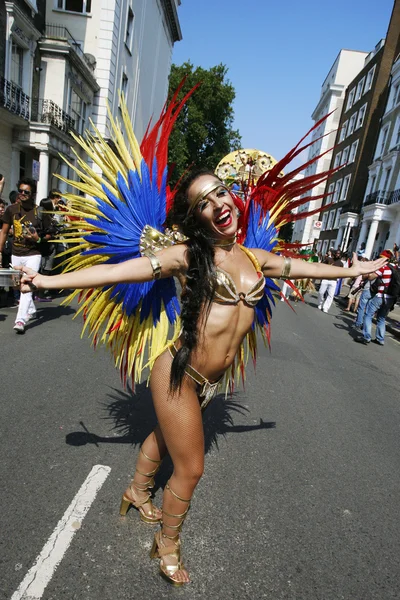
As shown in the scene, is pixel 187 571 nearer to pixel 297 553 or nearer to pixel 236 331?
pixel 297 553

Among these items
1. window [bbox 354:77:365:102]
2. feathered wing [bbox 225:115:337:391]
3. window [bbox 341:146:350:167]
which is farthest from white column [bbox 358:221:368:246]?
feathered wing [bbox 225:115:337:391]

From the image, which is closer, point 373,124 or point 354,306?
point 354,306

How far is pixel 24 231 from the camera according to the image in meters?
5.61

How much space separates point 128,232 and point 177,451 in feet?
3.74

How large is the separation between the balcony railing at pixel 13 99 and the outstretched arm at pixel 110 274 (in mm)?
16008

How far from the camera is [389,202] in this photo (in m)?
26.7

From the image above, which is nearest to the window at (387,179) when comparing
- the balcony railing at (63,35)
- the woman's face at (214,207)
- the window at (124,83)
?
the window at (124,83)

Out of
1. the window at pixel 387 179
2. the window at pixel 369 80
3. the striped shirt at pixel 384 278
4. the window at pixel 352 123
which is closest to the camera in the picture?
the striped shirt at pixel 384 278

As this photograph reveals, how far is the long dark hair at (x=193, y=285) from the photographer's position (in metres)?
1.85

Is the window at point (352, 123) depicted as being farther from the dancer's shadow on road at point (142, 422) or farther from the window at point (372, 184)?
the dancer's shadow on road at point (142, 422)

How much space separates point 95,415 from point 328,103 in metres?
55.2

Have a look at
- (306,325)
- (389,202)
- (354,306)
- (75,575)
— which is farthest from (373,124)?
(75,575)

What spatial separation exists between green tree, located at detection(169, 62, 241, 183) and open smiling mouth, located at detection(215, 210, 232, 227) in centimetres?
3142

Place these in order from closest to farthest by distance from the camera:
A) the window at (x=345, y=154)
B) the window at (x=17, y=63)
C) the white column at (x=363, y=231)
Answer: the window at (x=17, y=63) → the white column at (x=363, y=231) → the window at (x=345, y=154)
